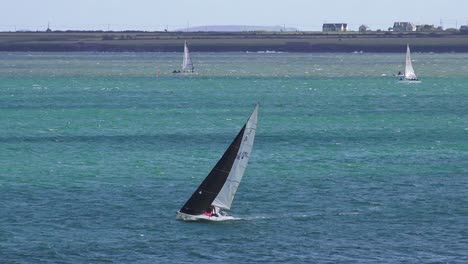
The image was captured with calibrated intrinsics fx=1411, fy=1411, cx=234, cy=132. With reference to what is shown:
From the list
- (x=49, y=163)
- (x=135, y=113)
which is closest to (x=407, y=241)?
(x=49, y=163)

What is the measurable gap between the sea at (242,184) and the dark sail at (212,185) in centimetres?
107

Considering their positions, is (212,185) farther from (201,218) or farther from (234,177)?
(201,218)

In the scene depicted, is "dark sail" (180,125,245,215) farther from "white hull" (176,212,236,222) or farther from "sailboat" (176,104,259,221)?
"white hull" (176,212,236,222)

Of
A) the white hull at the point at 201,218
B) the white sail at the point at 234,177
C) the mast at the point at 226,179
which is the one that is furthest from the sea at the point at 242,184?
the mast at the point at 226,179

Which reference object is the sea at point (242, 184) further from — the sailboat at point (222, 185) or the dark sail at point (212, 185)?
the dark sail at point (212, 185)

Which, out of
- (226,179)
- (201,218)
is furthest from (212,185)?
(201,218)

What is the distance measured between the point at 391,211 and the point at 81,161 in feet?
87.9

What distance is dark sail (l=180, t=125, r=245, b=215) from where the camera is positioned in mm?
57688

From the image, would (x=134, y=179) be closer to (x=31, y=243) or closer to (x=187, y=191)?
(x=187, y=191)

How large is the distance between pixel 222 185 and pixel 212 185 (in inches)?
16.2

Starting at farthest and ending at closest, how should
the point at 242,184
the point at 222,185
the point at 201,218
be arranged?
the point at 242,184 < the point at 201,218 < the point at 222,185

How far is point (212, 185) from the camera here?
5778 centimetres

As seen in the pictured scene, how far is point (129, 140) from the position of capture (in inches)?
3819

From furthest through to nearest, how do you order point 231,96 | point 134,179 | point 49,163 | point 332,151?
point 231,96, point 332,151, point 49,163, point 134,179
